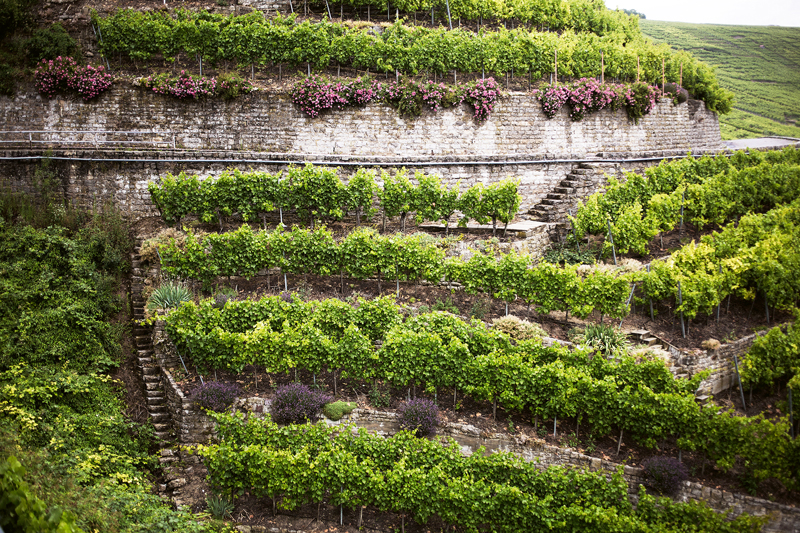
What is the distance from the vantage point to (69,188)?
18.7 m

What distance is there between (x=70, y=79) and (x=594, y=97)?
1847 centimetres

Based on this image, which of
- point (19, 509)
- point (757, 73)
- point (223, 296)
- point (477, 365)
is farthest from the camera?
point (757, 73)

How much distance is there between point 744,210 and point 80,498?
19.2 metres

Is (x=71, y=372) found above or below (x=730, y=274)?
below

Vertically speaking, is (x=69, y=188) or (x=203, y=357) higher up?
(x=69, y=188)

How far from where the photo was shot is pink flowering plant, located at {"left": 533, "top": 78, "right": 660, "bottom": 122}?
21.5 metres

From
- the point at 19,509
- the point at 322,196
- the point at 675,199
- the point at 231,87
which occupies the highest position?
the point at 231,87

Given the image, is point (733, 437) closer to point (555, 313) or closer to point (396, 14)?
point (555, 313)

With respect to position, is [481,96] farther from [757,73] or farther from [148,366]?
[757,73]

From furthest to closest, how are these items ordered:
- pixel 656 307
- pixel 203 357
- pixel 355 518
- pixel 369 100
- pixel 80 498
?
1. pixel 369 100
2. pixel 656 307
3. pixel 203 357
4. pixel 355 518
5. pixel 80 498

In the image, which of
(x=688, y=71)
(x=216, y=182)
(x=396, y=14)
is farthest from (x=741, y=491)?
(x=688, y=71)

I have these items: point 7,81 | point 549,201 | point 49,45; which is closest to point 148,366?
point 7,81

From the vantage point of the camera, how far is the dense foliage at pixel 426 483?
35.5 ft

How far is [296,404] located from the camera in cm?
1309
